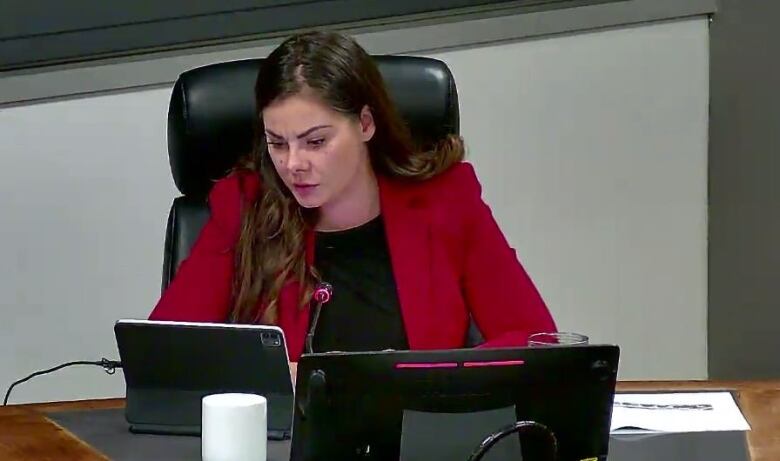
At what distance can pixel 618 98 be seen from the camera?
268cm

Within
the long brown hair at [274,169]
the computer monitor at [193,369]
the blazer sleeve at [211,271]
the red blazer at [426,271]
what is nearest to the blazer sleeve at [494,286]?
the red blazer at [426,271]

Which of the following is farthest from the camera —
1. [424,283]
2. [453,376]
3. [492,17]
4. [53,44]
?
[492,17]

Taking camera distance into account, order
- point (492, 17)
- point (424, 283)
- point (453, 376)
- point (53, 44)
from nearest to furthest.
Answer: point (453, 376), point (424, 283), point (53, 44), point (492, 17)

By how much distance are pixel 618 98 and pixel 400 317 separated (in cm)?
102

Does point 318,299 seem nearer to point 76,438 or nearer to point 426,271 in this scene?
point 426,271

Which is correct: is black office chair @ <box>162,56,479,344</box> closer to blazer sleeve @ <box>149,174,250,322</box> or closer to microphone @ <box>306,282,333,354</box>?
blazer sleeve @ <box>149,174,250,322</box>

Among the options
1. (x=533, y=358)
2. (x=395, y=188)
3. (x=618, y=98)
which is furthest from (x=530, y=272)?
(x=533, y=358)

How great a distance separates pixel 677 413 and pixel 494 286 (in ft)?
1.49

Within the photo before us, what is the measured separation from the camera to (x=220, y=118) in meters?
1.90

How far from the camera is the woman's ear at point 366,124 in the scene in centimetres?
185

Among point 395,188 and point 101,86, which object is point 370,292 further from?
point 101,86

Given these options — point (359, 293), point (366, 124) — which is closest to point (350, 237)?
point (359, 293)

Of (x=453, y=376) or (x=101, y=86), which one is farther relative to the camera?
(x=101, y=86)

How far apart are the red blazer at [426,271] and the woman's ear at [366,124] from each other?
11 centimetres
